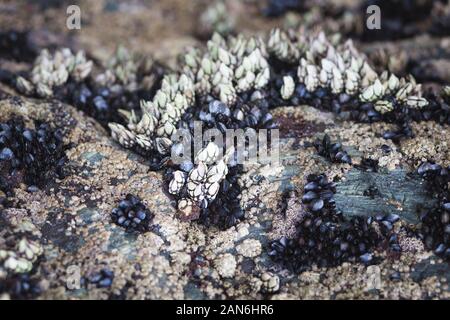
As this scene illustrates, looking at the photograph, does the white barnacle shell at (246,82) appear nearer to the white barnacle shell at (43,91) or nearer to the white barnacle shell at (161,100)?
the white barnacle shell at (161,100)

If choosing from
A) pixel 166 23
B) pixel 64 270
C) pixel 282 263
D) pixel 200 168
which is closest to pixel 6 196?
pixel 64 270

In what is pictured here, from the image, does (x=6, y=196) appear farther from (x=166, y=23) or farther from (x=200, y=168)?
(x=166, y=23)

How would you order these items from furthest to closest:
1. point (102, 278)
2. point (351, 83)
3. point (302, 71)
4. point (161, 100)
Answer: point (302, 71) → point (351, 83) → point (161, 100) → point (102, 278)

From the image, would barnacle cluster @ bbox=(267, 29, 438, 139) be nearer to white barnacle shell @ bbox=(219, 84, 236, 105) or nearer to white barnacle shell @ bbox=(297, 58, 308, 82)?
white barnacle shell @ bbox=(297, 58, 308, 82)

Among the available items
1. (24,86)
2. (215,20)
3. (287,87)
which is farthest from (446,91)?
(24,86)

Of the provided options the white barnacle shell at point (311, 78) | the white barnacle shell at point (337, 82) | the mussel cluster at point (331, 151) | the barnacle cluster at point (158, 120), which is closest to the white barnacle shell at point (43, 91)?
the barnacle cluster at point (158, 120)

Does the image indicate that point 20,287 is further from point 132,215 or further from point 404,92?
point 404,92
